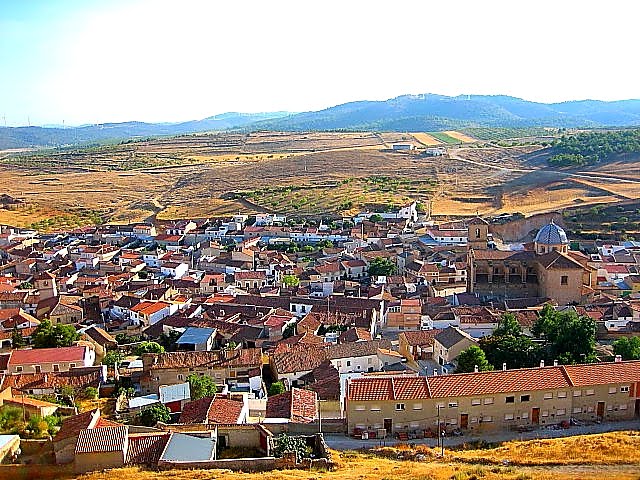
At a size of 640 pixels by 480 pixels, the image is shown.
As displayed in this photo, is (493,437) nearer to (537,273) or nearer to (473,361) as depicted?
(473,361)

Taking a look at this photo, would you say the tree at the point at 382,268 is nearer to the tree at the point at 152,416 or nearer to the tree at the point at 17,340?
the tree at the point at 17,340

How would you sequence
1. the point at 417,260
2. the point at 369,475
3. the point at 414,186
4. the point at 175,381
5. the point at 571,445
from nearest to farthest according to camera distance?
the point at 369,475
the point at 571,445
the point at 175,381
the point at 417,260
the point at 414,186

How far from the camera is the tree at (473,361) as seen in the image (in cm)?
2538

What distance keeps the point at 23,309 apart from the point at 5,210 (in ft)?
184

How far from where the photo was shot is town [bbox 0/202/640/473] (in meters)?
20.5

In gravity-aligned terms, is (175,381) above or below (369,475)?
below

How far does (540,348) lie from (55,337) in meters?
21.4

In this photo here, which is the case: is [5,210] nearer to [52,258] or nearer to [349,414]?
[52,258]

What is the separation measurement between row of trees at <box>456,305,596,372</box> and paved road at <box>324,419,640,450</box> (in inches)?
180

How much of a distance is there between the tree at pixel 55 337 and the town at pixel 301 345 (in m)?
0.09

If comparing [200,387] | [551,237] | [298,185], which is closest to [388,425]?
[200,387]

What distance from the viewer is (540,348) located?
2691 centimetres

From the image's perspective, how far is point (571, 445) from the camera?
18359mm

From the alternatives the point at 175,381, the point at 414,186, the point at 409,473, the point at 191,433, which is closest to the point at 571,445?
the point at 409,473
